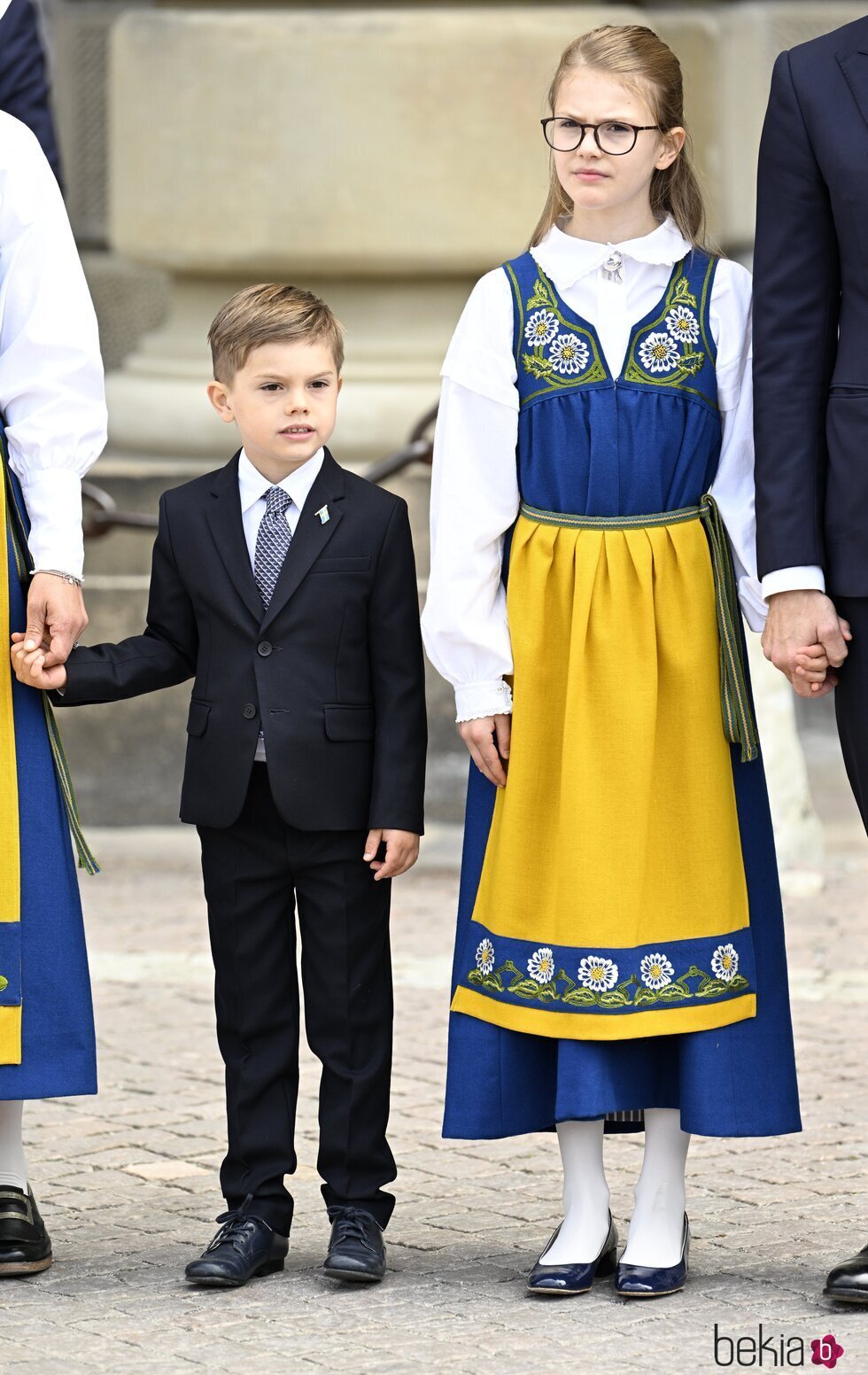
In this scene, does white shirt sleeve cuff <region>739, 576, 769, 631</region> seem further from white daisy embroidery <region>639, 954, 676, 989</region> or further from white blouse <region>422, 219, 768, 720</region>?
white daisy embroidery <region>639, 954, 676, 989</region>

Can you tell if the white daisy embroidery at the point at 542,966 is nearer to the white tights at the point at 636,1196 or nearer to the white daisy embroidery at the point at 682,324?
the white tights at the point at 636,1196

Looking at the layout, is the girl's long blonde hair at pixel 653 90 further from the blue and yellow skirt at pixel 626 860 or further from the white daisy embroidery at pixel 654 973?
the white daisy embroidery at pixel 654 973

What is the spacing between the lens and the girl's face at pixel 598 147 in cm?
336

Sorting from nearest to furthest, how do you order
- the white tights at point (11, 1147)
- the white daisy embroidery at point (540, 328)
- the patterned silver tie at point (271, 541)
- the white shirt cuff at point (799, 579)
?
the white shirt cuff at point (799, 579) < the white daisy embroidery at point (540, 328) < the patterned silver tie at point (271, 541) < the white tights at point (11, 1147)

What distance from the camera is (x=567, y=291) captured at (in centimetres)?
341

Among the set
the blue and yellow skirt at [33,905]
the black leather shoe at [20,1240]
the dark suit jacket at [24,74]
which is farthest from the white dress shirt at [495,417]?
the black leather shoe at [20,1240]

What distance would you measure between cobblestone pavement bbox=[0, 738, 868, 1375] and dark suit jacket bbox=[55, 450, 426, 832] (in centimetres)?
69

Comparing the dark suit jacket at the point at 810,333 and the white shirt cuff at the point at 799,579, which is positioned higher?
the dark suit jacket at the point at 810,333

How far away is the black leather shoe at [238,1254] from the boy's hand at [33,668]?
832 mm

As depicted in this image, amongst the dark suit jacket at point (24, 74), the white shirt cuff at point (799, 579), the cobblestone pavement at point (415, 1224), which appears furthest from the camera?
the dark suit jacket at point (24, 74)

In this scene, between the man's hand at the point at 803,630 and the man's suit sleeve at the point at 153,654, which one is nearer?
the man's hand at the point at 803,630

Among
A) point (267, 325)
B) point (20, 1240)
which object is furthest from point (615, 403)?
point (20, 1240)

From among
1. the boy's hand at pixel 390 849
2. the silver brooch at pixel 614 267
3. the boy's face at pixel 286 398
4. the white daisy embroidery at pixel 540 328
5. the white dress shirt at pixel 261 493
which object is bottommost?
the boy's hand at pixel 390 849

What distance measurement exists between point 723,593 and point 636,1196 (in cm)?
89
